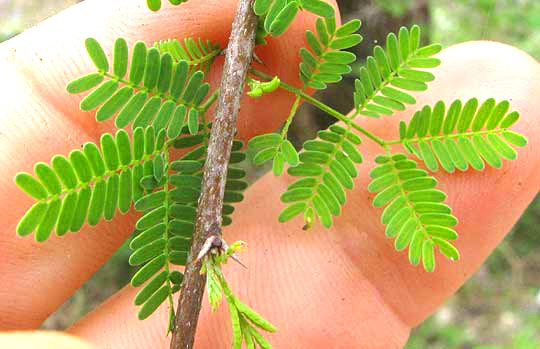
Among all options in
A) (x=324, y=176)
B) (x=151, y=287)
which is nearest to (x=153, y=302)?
(x=151, y=287)

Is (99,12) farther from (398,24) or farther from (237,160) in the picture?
(398,24)

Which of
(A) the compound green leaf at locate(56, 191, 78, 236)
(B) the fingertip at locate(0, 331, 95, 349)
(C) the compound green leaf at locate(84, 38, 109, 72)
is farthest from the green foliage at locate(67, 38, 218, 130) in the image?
(B) the fingertip at locate(0, 331, 95, 349)

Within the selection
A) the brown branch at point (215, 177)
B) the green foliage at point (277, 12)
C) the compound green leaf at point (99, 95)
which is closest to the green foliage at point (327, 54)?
the green foliage at point (277, 12)

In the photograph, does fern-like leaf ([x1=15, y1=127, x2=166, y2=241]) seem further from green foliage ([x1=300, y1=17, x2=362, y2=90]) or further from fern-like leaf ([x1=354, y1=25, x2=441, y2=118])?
fern-like leaf ([x1=354, y1=25, x2=441, y2=118])

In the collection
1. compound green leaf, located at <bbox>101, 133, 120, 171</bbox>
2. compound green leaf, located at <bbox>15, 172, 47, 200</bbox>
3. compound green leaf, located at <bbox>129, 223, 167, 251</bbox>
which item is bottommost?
compound green leaf, located at <bbox>129, 223, 167, 251</bbox>

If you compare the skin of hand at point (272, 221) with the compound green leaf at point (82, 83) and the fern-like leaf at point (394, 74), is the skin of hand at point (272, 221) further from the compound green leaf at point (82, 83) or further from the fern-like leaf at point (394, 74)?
the compound green leaf at point (82, 83)
